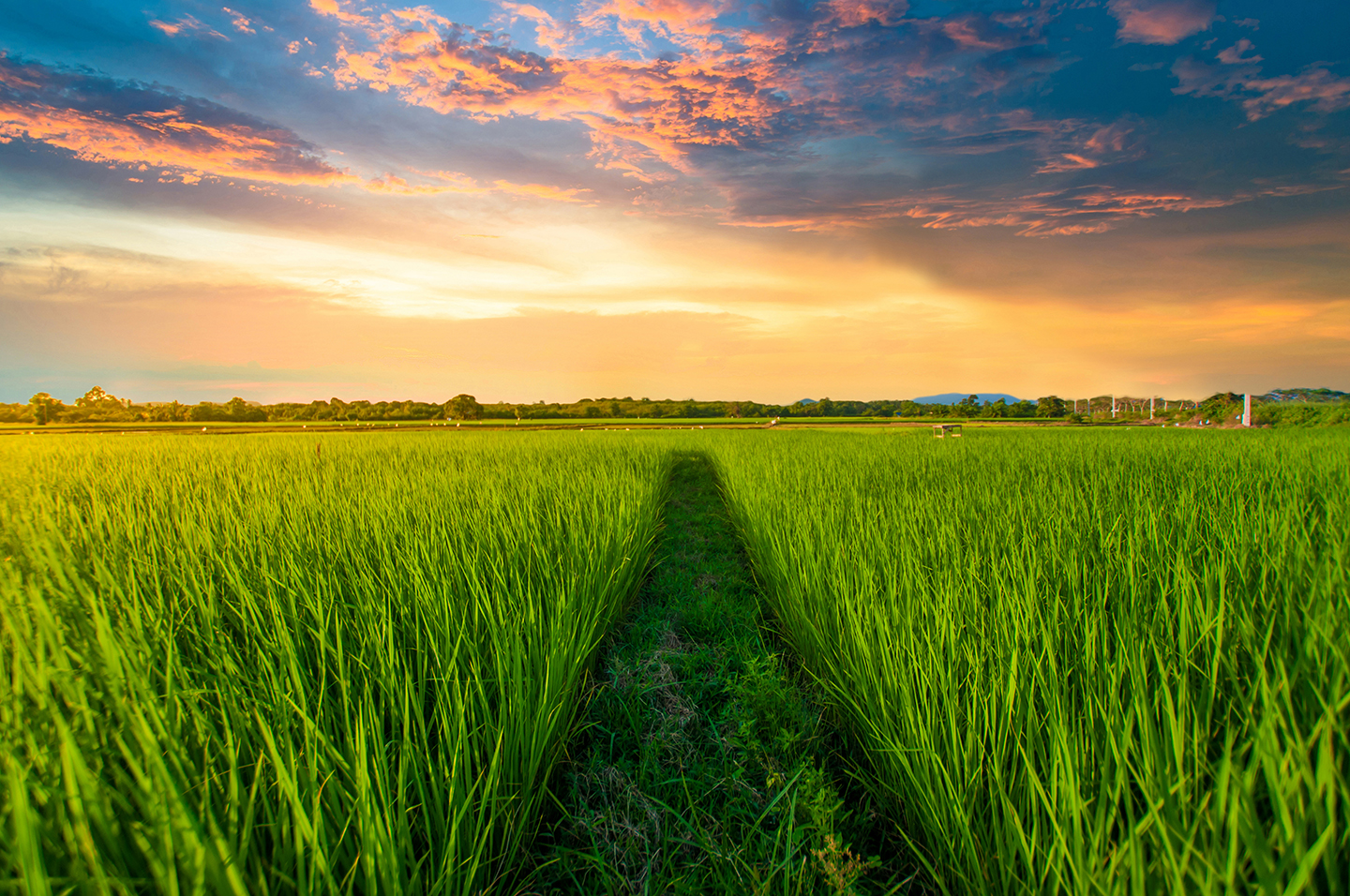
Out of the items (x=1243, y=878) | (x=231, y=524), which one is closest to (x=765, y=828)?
(x=1243, y=878)

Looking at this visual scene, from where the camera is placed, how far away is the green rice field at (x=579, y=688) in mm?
866

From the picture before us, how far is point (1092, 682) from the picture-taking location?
4.59 feet

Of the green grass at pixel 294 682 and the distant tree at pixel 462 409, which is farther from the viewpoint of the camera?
the distant tree at pixel 462 409

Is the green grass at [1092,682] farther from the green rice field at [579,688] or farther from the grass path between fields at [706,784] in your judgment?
the grass path between fields at [706,784]

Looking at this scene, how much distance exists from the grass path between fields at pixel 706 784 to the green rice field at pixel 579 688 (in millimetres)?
60

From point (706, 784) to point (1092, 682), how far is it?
54.5 inches

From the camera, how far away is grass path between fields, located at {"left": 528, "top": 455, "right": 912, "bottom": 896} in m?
1.42

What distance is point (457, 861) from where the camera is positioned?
1.13 m

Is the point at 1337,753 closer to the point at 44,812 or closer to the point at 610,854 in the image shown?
the point at 610,854

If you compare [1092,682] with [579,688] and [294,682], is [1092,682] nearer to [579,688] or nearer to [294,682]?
[579,688]

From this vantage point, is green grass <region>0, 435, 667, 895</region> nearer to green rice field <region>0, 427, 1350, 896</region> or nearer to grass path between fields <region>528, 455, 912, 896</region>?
green rice field <region>0, 427, 1350, 896</region>

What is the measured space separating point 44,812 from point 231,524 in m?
3.00

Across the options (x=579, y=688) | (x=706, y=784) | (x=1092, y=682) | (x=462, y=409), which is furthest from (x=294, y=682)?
(x=462, y=409)

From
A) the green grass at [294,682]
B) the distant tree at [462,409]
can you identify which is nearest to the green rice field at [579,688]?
the green grass at [294,682]
